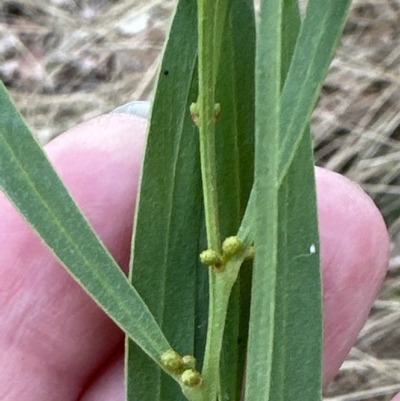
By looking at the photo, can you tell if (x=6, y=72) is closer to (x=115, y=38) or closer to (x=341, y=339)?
(x=115, y=38)

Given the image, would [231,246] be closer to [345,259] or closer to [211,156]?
[211,156]

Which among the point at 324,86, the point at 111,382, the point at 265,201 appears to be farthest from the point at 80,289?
the point at 324,86

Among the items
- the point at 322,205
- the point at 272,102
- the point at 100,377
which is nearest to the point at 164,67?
the point at 272,102

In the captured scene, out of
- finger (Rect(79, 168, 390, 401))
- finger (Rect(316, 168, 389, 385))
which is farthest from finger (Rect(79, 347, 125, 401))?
finger (Rect(316, 168, 389, 385))

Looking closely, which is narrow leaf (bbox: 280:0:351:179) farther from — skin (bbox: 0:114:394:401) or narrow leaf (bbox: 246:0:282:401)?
skin (bbox: 0:114:394:401)

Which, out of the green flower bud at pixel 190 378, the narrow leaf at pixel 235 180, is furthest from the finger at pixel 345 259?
the green flower bud at pixel 190 378

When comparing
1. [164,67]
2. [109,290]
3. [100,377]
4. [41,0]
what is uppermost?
[41,0]
